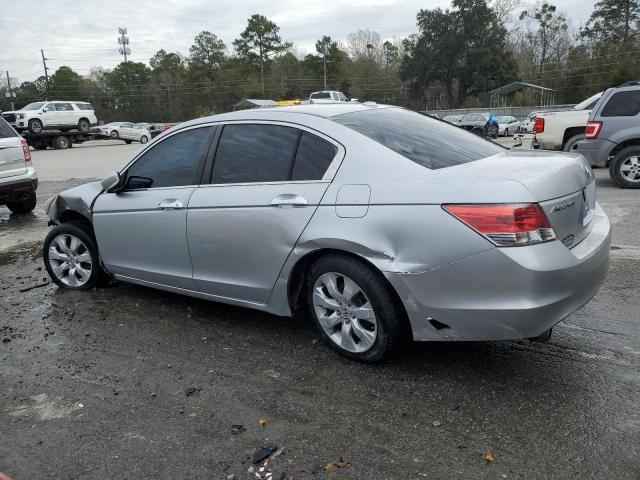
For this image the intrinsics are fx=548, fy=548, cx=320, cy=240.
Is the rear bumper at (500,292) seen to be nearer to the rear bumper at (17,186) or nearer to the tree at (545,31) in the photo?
the rear bumper at (17,186)

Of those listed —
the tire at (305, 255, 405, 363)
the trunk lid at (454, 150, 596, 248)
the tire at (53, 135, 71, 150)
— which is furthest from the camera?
the tire at (53, 135, 71, 150)

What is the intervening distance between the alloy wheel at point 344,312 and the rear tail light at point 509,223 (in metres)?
0.82

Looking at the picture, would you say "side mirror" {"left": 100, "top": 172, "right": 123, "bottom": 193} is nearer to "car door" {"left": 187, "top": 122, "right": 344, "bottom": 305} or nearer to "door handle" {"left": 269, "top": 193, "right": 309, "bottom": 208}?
"car door" {"left": 187, "top": 122, "right": 344, "bottom": 305}

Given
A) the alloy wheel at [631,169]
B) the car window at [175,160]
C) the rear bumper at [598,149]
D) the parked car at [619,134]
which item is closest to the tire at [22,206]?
the car window at [175,160]

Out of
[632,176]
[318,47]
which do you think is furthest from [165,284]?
[318,47]

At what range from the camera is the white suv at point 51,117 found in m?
32.1

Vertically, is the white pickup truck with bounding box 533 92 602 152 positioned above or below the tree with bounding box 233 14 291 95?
below

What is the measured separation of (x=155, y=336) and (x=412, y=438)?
2253 mm

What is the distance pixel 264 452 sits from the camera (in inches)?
106

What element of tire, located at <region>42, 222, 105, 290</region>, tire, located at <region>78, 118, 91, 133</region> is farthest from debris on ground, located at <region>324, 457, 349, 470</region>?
tire, located at <region>78, 118, 91, 133</region>

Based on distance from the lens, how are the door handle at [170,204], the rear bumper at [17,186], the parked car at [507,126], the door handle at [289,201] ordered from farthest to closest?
1. the parked car at [507,126]
2. the rear bumper at [17,186]
3. the door handle at [170,204]
4. the door handle at [289,201]

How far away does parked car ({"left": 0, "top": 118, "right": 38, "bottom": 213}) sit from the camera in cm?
902

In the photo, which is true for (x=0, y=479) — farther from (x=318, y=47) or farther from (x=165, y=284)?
(x=318, y=47)

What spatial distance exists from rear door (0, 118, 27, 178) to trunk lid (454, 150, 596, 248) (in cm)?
833
